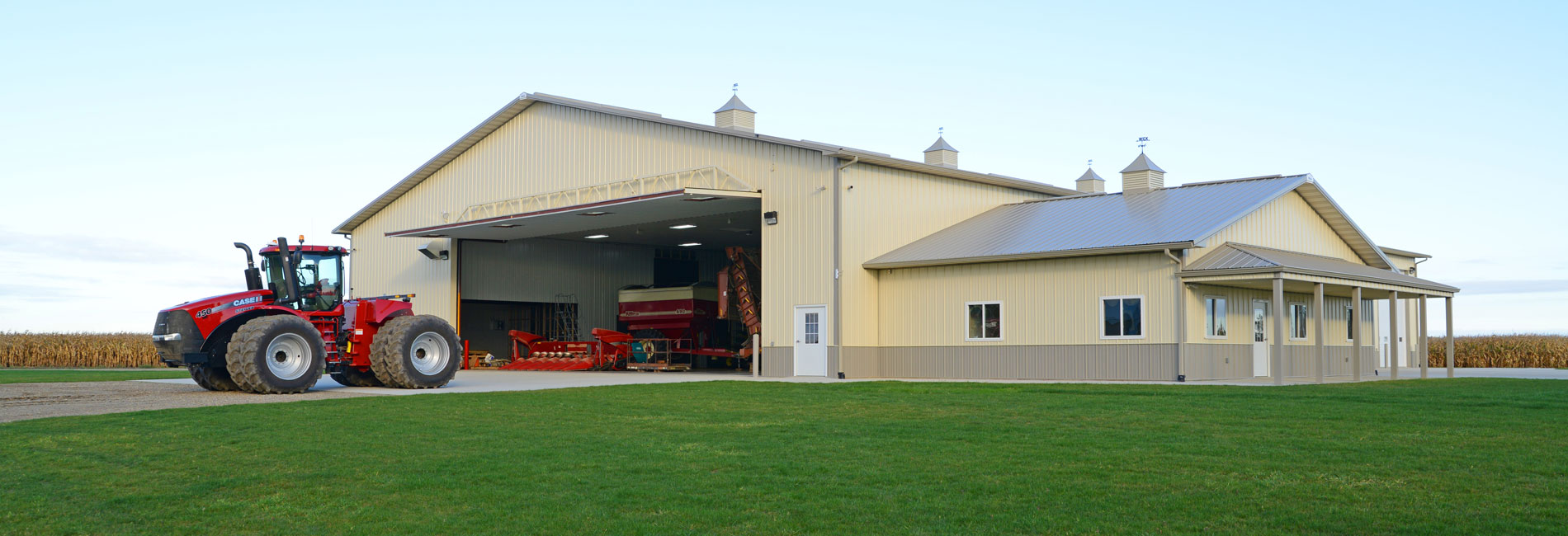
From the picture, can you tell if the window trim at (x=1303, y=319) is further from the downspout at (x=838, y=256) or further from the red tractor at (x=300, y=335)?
the red tractor at (x=300, y=335)

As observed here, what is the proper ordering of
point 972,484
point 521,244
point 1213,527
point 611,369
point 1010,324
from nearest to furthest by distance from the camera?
point 1213,527
point 972,484
point 1010,324
point 611,369
point 521,244

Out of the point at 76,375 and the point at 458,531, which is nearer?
the point at 458,531

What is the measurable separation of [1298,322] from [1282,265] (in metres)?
5.90

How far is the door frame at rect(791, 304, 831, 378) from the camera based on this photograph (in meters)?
27.7

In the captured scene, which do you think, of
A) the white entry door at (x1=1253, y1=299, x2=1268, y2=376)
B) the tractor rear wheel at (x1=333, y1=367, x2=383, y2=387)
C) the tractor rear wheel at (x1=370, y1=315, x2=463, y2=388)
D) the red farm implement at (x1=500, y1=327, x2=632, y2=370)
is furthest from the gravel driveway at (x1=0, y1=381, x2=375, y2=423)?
the white entry door at (x1=1253, y1=299, x2=1268, y2=376)

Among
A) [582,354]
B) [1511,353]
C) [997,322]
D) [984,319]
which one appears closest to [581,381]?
[984,319]

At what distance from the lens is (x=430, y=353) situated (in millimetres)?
23625

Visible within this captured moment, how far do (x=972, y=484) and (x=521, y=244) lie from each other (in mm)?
32292

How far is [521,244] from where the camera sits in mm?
40219

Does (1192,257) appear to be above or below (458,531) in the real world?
above

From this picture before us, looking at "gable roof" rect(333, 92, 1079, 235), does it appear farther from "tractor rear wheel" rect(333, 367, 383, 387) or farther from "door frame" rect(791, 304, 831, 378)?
"tractor rear wheel" rect(333, 367, 383, 387)

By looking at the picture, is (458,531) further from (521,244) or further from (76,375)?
(521,244)

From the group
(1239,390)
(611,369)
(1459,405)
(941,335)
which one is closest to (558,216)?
(611,369)

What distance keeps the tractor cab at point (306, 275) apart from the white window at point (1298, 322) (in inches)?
814
